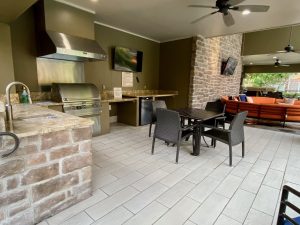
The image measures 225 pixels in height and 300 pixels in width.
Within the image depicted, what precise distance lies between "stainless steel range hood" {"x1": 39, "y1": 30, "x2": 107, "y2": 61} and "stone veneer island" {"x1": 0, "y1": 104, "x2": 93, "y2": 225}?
Answer: 5.19 ft

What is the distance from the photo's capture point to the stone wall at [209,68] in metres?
5.27

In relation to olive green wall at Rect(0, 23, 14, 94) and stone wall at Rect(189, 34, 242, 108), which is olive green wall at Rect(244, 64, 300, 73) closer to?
stone wall at Rect(189, 34, 242, 108)

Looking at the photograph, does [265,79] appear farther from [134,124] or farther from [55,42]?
[55,42]

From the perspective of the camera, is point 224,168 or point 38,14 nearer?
point 224,168

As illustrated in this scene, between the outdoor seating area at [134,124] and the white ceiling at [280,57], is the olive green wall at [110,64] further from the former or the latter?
the white ceiling at [280,57]

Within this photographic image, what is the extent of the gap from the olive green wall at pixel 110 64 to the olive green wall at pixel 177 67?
25 centimetres

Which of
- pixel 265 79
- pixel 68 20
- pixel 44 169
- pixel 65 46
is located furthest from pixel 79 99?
pixel 265 79

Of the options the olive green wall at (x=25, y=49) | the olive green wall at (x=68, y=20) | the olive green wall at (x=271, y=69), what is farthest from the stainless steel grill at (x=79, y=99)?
the olive green wall at (x=271, y=69)

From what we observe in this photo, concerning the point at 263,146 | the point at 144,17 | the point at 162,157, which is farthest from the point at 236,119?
the point at 144,17

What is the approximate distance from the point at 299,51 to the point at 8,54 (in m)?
9.18

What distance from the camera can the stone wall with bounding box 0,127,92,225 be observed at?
130cm

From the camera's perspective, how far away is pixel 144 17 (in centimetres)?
380

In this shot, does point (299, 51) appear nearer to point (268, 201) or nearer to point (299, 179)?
point (299, 179)

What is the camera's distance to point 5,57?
106 inches
